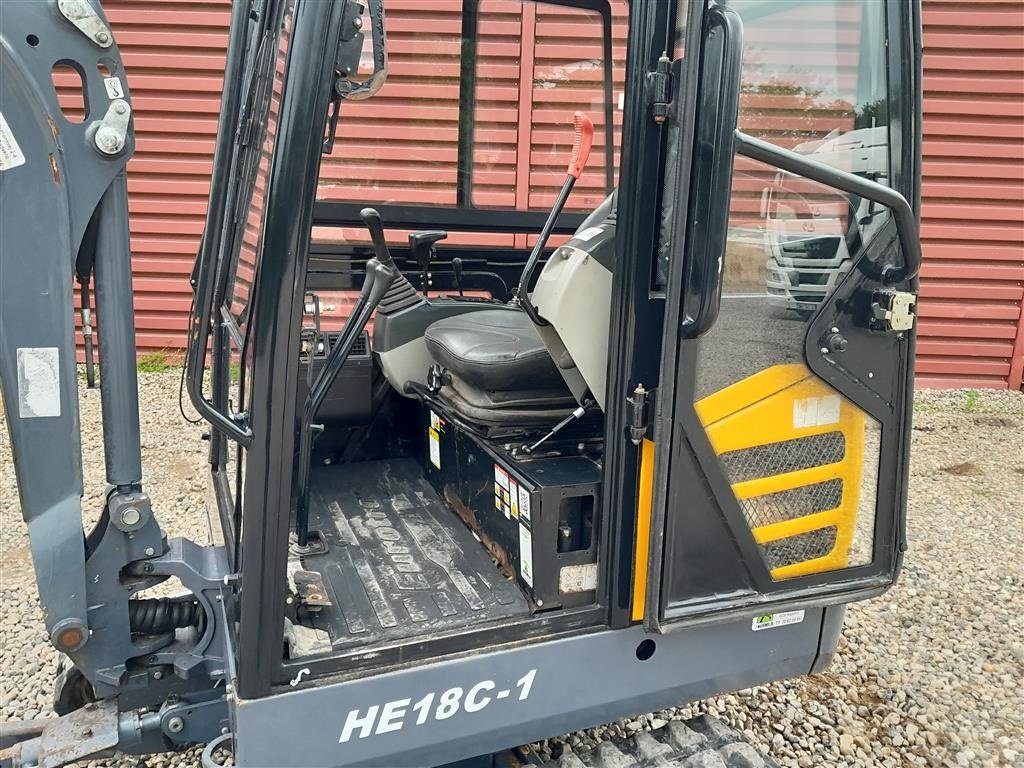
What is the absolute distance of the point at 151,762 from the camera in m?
2.37

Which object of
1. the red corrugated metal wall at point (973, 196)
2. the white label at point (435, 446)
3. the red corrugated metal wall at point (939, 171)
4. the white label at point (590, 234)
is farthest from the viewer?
the red corrugated metal wall at point (973, 196)

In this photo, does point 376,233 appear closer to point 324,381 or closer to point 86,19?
point 324,381

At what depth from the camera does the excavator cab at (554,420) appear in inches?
57.5

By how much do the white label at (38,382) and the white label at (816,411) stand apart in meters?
1.52

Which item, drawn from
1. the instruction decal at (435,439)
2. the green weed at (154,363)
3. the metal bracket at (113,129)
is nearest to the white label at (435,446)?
the instruction decal at (435,439)

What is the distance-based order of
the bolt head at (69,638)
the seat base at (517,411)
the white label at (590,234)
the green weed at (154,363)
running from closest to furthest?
the bolt head at (69,638) → the white label at (590,234) → the seat base at (517,411) → the green weed at (154,363)

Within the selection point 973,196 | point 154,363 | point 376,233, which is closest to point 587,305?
point 376,233

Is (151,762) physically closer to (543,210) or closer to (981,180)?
(543,210)

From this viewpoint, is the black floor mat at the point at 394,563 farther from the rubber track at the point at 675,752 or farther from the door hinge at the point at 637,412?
the door hinge at the point at 637,412

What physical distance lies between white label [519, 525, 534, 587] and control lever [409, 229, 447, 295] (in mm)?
1257

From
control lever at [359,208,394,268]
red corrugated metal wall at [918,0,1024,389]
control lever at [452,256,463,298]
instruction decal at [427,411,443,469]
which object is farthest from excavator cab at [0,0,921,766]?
red corrugated metal wall at [918,0,1024,389]

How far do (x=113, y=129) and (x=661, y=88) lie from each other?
41.5 inches

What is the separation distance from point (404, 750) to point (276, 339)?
85 cm

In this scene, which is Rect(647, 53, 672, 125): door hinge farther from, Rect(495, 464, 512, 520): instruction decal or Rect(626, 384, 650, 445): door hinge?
Rect(495, 464, 512, 520): instruction decal
